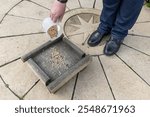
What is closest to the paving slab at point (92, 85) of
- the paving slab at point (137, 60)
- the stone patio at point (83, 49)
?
the stone patio at point (83, 49)

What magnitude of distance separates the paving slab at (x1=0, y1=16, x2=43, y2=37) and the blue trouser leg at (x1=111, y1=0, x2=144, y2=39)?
0.78 metres

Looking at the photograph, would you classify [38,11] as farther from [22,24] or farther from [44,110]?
[44,110]

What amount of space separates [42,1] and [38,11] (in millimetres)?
185

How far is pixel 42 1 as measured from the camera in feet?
9.30

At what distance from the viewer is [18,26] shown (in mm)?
2553

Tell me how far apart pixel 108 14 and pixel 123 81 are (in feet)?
2.08

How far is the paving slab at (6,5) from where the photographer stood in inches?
106

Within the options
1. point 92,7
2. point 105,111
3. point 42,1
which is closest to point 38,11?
point 42,1

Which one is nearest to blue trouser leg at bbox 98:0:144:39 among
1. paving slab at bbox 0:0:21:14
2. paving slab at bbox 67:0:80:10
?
paving slab at bbox 67:0:80:10

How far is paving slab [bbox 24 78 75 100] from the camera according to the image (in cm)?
202

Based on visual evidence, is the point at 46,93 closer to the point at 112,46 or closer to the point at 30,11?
the point at 112,46

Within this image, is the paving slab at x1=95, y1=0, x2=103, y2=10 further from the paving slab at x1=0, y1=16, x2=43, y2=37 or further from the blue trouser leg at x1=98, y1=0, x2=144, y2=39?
the paving slab at x1=0, y1=16, x2=43, y2=37

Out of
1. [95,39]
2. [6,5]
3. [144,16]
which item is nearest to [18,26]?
[6,5]

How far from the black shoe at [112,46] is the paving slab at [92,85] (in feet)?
0.53
